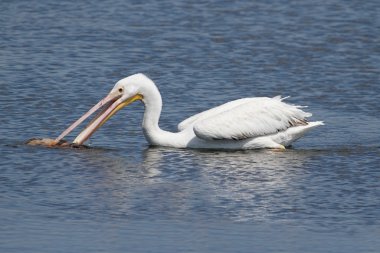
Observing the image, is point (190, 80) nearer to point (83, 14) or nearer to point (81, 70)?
point (81, 70)

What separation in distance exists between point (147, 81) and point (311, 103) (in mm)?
2013

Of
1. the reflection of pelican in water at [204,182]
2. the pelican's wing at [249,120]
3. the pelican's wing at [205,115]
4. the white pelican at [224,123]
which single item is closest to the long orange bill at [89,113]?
the white pelican at [224,123]

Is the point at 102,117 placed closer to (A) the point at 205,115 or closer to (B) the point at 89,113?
(B) the point at 89,113

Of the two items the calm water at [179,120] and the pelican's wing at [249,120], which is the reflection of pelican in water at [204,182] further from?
the pelican's wing at [249,120]

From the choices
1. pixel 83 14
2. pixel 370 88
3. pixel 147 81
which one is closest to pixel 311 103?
pixel 370 88

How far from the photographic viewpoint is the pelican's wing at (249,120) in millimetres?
10805

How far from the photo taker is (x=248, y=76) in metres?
13.6

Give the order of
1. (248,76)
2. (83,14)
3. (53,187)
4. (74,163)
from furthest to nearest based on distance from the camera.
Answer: (83,14), (248,76), (74,163), (53,187)

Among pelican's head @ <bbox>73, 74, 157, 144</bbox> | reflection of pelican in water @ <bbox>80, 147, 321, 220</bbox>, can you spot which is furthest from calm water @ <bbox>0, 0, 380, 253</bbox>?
pelican's head @ <bbox>73, 74, 157, 144</bbox>

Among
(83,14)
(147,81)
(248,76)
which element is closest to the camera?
(147,81)

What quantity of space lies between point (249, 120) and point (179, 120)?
112 cm

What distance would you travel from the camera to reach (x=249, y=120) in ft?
35.9

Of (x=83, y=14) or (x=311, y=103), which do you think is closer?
(x=311, y=103)

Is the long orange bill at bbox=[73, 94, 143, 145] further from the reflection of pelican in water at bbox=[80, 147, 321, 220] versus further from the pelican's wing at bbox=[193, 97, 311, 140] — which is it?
the pelican's wing at bbox=[193, 97, 311, 140]
